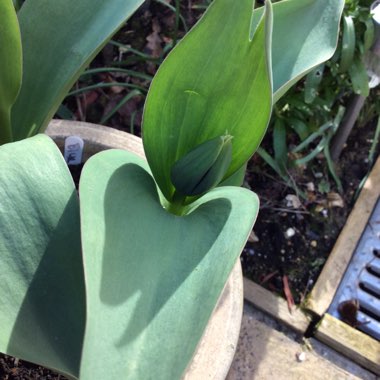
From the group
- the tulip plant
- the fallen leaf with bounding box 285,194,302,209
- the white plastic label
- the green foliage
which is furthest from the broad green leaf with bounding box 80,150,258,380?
the fallen leaf with bounding box 285,194,302,209

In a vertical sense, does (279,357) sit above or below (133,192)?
below

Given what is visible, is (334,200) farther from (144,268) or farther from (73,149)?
(144,268)

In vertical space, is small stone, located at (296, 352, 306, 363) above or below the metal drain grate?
below

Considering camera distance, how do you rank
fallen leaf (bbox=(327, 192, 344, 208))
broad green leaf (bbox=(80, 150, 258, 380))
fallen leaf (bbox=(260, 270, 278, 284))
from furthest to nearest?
fallen leaf (bbox=(327, 192, 344, 208)) → fallen leaf (bbox=(260, 270, 278, 284)) → broad green leaf (bbox=(80, 150, 258, 380))

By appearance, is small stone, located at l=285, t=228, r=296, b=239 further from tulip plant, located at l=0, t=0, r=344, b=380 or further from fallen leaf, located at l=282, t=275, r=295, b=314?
tulip plant, located at l=0, t=0, r=344, b=380

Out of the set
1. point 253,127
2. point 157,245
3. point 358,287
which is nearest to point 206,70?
point 253,127

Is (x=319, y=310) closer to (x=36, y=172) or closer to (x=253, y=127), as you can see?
(x=253, y=127)

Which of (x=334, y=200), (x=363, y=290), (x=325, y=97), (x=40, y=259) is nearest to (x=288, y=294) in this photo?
(x=363, y=290)
